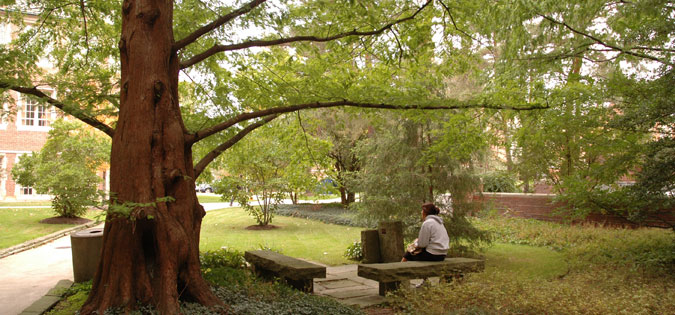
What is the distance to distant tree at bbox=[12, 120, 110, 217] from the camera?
17.1 m

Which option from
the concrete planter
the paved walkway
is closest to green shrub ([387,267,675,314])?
the paved walkway

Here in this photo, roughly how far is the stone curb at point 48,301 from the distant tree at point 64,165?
10.6 m

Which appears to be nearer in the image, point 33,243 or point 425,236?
point 425,236

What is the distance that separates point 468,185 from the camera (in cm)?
1071

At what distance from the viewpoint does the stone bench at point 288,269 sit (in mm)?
6562

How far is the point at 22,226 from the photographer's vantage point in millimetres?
16703

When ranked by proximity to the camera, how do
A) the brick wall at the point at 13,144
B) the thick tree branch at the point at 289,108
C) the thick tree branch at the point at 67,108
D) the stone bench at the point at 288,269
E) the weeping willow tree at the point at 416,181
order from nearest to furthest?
1. the thick tree branch at the point at 67,108
2. the thick tree branch at the point at 289,108
3. the stone bench at the point at 288,269
4. the weeping willow tree at the point at 416,181
5. the brick wall at the point at 13,144

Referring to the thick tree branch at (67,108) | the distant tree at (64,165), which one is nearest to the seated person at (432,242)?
the thick tree branch at (67,108)

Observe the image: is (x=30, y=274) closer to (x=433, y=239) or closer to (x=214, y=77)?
(x=214, y=77)

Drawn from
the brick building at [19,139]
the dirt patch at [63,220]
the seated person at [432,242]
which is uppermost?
the brick building at [19,139]

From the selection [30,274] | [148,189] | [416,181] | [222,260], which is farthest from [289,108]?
[30,274]

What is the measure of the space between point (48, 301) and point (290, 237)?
9.25 meters

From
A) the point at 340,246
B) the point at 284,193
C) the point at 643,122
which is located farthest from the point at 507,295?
the point at 284,193

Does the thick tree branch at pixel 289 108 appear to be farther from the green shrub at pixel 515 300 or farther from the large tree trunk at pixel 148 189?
the green shrub at pixel 515 300
